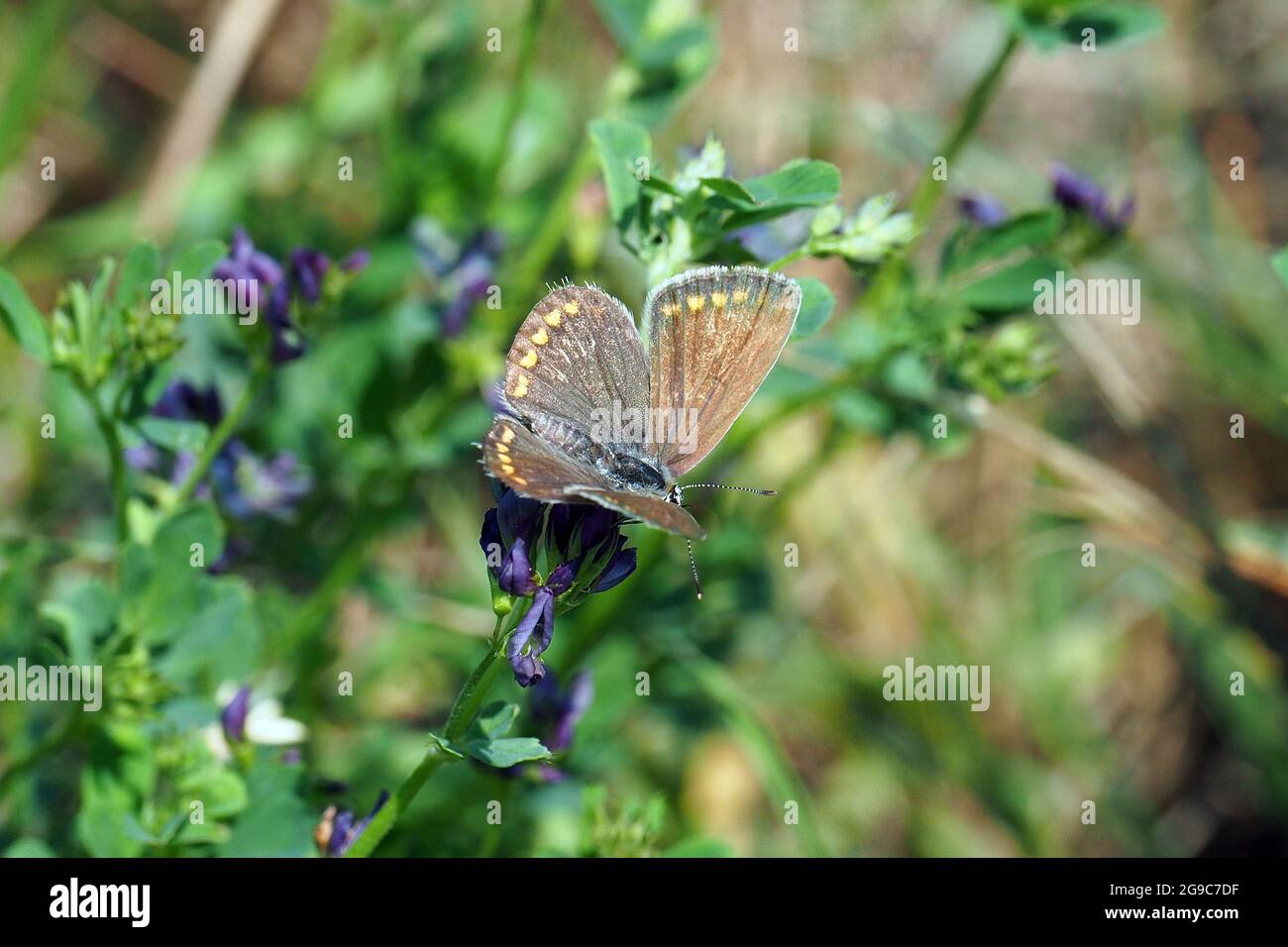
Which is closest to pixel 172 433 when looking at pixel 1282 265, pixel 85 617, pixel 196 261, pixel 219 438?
pixel 219 438

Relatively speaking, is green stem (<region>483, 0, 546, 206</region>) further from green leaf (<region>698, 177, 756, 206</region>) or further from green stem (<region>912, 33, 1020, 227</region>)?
green leaf (<region>698, 177, 756, 206</region>)

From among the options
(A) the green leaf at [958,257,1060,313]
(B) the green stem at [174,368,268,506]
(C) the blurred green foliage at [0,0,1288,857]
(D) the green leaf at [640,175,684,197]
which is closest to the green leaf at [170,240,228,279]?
(C) the blurred green foliage at [0,0,1288,857]

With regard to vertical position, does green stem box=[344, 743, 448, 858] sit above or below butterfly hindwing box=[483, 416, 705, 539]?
below

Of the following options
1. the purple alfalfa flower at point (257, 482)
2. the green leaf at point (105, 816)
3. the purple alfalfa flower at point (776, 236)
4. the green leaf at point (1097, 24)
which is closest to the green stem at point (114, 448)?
the purple alfalfa flower at point (257, 482)

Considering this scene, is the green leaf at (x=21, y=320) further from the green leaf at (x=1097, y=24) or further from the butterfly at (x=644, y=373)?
the green leaf at (x=1097, y=24)
